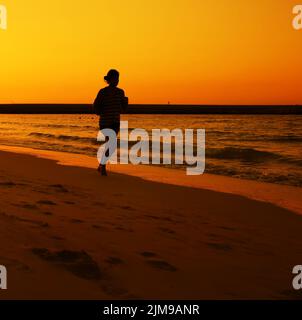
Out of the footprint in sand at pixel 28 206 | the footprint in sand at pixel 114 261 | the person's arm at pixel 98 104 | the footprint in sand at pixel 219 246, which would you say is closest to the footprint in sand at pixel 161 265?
the footprint in sand at pixel 114 261

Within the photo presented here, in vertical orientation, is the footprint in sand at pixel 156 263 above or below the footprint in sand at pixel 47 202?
below

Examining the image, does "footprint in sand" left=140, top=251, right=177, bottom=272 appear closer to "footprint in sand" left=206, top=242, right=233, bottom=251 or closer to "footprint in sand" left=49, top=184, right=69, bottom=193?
"footprint in sand" left=206, top=242, right=233, bottom=251

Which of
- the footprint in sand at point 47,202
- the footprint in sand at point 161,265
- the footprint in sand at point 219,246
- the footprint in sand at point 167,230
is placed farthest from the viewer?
the footprint in sand at point 47,202

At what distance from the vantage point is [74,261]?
3.25 m

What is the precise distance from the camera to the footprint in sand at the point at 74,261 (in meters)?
3.05

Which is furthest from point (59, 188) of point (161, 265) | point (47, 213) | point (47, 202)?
point (161, 265)

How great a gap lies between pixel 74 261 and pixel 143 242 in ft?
2.63

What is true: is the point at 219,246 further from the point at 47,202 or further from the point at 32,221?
the point at 47,202

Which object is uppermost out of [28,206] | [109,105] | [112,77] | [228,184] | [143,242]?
[112,77]

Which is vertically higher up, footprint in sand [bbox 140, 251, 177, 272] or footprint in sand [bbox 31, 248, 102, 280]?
footprint in sand [bbox 31, 248, 102, 280]

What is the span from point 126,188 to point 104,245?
132 inches

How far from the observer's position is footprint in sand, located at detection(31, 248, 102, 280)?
3.05 metres

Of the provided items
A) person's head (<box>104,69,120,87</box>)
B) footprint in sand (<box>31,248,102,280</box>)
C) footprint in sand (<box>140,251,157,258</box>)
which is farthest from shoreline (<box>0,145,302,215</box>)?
footprint in sand (<box>31,248,102,280</box>)

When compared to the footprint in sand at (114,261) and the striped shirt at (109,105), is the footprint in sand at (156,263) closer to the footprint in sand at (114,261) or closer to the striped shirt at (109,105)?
the footprint in sand at (114,261)
